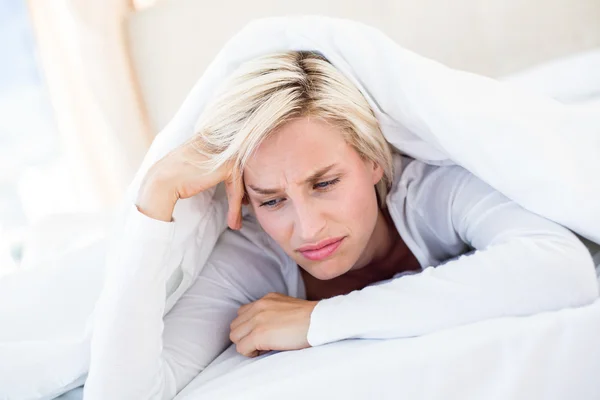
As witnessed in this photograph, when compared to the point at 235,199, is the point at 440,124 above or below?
above

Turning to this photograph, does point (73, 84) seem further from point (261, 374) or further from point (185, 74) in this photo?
point (261, 374)

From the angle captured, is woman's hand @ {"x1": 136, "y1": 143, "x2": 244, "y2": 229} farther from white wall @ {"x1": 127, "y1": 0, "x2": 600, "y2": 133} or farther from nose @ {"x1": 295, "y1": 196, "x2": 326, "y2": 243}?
white wall @ {"x1": 127, "y1": 0, "x2": 600, "y2": 133}

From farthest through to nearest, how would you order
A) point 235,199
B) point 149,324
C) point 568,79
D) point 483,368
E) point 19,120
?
point 19,120 → point 568,79 → point 235,199 → point 149,324 → point 483,368

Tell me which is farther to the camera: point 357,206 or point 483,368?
point 357,206

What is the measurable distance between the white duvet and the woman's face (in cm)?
14

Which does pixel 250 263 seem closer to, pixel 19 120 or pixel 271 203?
pixel 271 203

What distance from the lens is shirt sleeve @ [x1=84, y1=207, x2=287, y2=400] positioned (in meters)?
0.92

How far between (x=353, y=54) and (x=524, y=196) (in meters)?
0.38

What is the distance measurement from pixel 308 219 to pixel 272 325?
181 millimetres

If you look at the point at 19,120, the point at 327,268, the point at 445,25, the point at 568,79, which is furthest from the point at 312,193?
the point at 19,120

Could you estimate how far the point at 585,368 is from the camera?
0.73m

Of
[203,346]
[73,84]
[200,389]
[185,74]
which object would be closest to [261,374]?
[200,389]

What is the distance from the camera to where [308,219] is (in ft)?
3.24

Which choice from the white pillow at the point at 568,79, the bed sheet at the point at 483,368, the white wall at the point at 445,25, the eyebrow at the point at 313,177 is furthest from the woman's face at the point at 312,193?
the white wall at the point at 445,25
